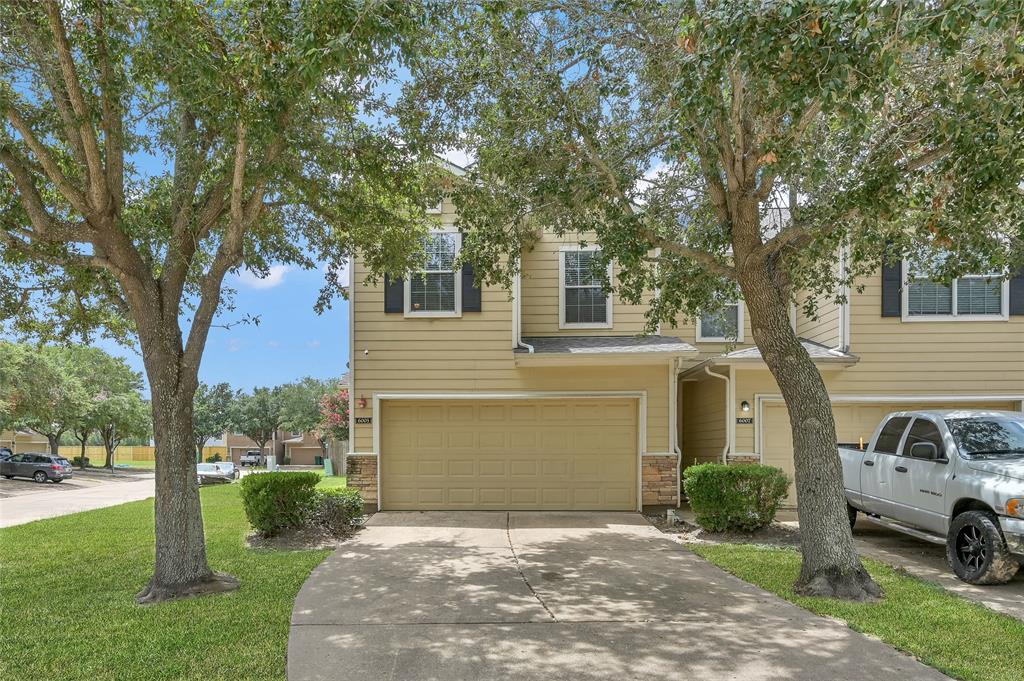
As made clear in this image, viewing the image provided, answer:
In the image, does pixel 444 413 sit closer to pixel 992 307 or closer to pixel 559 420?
pixel 559 420

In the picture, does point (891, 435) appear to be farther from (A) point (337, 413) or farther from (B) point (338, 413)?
(A) point (337, 413)

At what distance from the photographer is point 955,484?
26.2ft

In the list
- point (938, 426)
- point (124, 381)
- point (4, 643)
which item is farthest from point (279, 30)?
point (124, 381)

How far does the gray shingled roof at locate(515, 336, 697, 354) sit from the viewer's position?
489 inches

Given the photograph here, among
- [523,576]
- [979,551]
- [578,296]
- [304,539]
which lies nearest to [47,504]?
[304,539]

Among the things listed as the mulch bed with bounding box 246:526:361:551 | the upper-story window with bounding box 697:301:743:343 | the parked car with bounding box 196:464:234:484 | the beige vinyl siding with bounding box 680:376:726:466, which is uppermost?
the upper-story window with bounding box 697:301:743:343

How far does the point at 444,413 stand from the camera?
1340 cm

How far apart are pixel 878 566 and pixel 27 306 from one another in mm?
11421

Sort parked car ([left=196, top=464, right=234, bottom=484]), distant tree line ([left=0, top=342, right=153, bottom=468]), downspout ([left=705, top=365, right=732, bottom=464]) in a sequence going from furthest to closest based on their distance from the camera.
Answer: parked car ([left=196, top=464, right=234, bottom=484]) < distant tree line ([left=0, top=342, right=153, bottom=468]) < downspout ([left=705, top=365, right=732, bottom=464])

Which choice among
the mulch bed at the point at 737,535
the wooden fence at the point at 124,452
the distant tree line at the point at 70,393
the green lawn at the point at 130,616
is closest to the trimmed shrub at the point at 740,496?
the mulch bed at the point at 737,535

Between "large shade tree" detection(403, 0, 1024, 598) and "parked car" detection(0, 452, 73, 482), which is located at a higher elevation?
"large shade tree" detection(403, 0, 1024, 598)

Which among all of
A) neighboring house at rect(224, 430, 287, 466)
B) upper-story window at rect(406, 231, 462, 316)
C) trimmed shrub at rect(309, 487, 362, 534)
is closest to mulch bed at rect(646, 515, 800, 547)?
trimmed shrub at rect(309, 487, 362, 534)

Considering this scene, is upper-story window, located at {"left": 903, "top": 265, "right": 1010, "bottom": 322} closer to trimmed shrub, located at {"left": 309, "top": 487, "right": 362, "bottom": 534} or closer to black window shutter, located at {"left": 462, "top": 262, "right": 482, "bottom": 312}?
black window shutter, located at {"left": 462, "top": 262, "right": 482, "bottom": 312}

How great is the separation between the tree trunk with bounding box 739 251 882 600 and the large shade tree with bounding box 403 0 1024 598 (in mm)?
18
